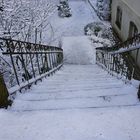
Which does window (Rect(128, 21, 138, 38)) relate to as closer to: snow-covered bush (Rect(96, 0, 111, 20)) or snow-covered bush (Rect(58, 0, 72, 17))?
snow-covered bush (Rect(96, 0, 111, 20))

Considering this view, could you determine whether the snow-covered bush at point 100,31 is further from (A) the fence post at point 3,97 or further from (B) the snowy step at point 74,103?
(A) the fence post at point 3,97

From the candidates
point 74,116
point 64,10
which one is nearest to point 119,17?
point 64,10

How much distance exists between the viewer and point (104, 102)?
3.62 meters

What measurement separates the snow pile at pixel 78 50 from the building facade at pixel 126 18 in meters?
1.88

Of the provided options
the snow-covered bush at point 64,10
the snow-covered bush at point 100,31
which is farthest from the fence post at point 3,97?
the snow-covered bush at point 64,10

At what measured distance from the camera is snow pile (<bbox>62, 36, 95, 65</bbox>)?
1245cm

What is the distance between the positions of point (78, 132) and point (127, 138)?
54 centimetres

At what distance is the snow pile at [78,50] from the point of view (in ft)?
40.8

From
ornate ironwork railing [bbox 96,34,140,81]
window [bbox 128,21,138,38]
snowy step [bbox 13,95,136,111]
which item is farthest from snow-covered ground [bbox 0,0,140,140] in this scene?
window [bbox 128,21,138,38]

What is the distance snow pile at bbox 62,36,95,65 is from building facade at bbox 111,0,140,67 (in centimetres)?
188

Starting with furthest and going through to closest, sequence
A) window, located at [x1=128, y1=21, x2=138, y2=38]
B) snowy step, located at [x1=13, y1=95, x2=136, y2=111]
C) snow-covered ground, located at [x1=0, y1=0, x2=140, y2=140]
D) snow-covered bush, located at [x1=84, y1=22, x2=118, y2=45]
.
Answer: snow-covered bush, located at [x1=84, y1=22, x2=118, y2=45] → window, located at [x1=128, y1=21, x2=138, y2=38] → snowy step, located at [x1=13, y1=95, x2=136, y2=111] → snow-covered ground, located at [x1=0, y1=0, x2=140, y2=140]

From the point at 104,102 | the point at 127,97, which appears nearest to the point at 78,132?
the point at 104,102

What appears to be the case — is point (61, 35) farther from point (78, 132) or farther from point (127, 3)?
point (78, 132)

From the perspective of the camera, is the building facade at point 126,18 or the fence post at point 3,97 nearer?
the fence post at point 3,97
